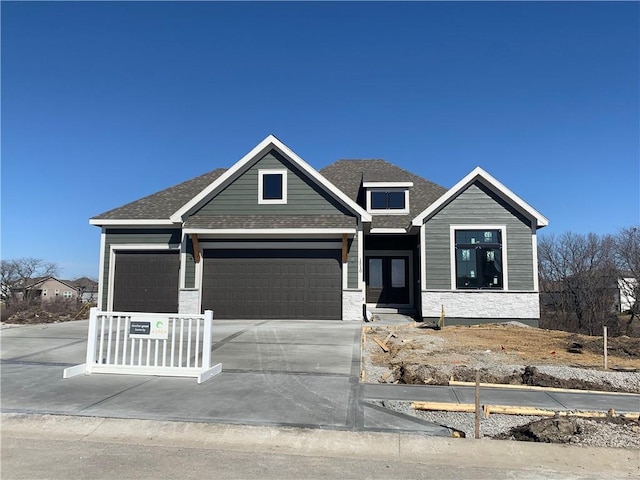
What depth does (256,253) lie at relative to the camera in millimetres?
16328

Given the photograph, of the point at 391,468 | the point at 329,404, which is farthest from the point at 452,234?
the point at 391,468

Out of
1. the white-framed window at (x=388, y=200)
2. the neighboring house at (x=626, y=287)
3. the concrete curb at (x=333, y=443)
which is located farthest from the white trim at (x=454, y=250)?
the neighboring house at (x=626, y=287)

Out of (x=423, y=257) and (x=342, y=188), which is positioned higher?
(x=342, y=188)

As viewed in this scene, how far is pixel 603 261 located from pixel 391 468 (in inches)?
1244

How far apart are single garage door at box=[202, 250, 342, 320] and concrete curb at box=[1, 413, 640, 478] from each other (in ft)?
35.0

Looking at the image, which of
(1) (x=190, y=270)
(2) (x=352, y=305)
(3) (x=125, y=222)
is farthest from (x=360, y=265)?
(3) (x=125, y=222)

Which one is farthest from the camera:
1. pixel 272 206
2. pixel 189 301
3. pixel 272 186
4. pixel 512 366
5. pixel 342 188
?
pixel 342 188

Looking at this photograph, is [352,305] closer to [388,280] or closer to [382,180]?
[388,280]

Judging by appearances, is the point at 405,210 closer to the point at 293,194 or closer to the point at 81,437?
the point at 293,194

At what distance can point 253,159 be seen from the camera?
1658 cm

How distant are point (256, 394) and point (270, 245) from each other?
10.1 metres

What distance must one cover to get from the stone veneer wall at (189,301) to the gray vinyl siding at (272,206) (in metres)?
2.84

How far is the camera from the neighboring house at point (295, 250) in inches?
627

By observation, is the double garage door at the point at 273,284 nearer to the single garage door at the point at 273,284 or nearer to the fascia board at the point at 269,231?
the single garage door at the point at 273,284
